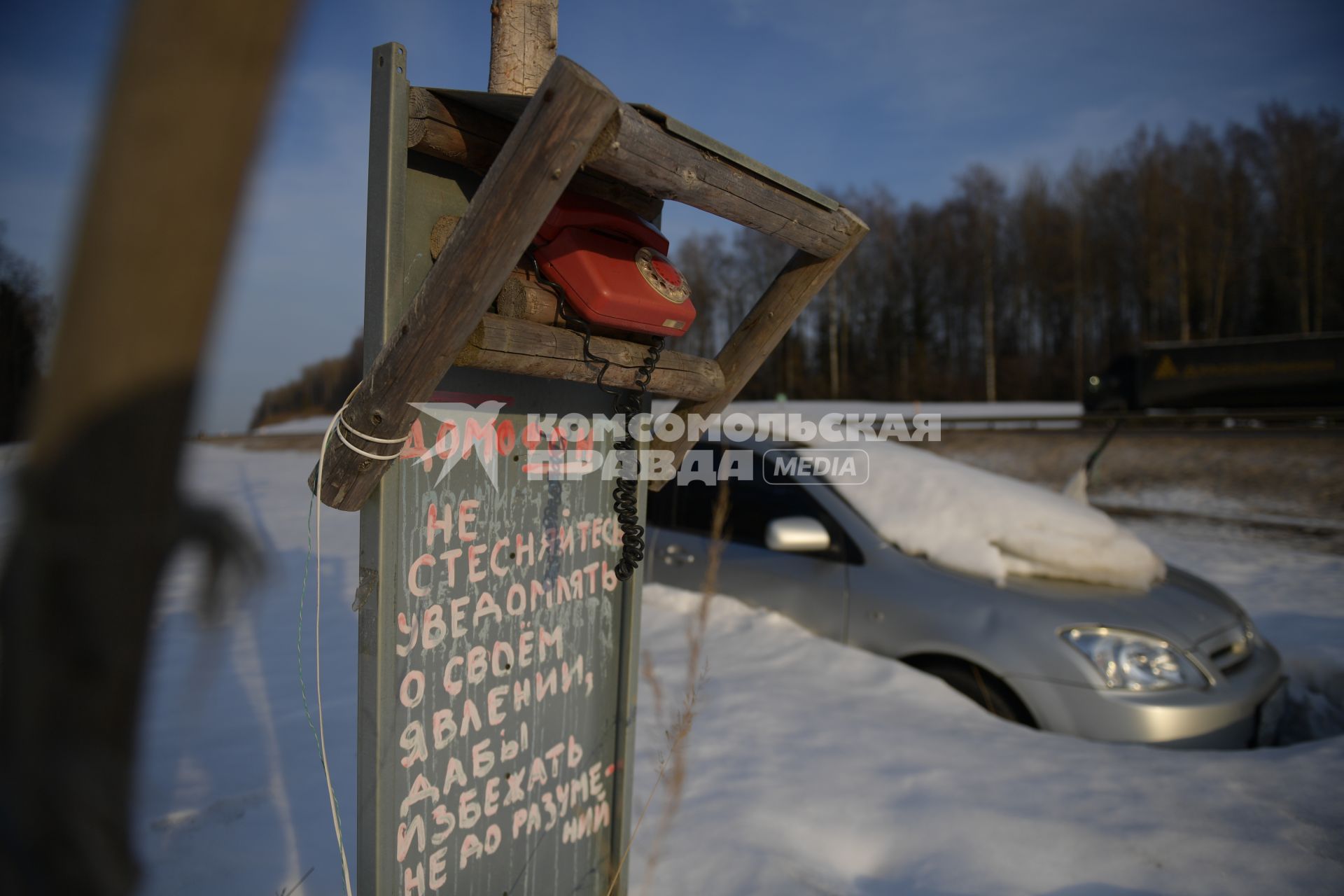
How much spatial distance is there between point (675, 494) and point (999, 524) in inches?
73.0

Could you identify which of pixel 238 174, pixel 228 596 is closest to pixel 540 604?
pixel 228 596

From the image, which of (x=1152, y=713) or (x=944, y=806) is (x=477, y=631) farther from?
(x=1152, y=713)

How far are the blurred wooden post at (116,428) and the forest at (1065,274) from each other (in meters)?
32.6

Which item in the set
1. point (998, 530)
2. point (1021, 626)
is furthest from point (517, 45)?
point (998, 530)

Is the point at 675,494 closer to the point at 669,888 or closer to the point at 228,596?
the point at 669,888

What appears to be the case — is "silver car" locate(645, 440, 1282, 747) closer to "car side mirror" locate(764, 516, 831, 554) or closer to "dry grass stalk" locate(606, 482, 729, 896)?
"car side mirror" locate(764, 516, 831, 554)

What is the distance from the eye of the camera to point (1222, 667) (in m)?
3.55

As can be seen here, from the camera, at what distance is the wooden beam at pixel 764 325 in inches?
85.4

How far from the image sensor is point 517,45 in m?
2.05

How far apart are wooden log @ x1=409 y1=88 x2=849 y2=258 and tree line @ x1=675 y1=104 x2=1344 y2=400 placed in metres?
32.5

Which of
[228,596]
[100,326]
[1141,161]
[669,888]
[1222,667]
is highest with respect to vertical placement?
[1141,161]

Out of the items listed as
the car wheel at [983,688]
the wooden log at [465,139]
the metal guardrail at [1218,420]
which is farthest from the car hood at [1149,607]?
the metal guardrail at [1218,420]

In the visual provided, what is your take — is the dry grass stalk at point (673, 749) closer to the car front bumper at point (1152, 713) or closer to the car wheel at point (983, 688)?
the car wheel at point (983, 688)

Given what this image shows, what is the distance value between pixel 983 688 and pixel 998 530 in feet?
2.74
